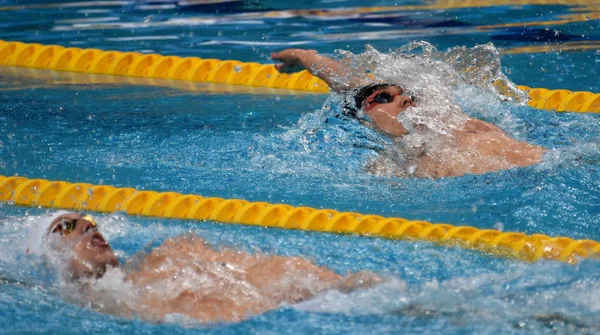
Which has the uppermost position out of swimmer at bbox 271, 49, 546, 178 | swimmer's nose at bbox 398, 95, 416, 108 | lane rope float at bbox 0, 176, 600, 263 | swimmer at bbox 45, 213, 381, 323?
swimmer's nose at bbox 398, 95, 416, 108

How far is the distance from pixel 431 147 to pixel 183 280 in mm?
1752

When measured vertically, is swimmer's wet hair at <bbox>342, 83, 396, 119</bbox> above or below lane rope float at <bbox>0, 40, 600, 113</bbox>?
below

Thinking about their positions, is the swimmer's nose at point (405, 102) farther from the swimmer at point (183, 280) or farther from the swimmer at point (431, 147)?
the swimmer at point (183, 280)

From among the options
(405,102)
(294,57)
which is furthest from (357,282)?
(294,57)

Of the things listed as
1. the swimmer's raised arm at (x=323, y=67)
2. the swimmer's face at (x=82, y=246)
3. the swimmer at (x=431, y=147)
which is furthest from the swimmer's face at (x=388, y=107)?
the swimmer's face at (x=82, y=246)

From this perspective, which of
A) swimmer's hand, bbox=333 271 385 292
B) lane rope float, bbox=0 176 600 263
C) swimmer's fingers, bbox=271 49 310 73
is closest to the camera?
swimmer's hand, bbox=333 271 385 292

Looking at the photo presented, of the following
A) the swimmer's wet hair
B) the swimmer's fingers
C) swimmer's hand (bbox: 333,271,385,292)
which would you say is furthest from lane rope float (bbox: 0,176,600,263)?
the swimmer's fingers

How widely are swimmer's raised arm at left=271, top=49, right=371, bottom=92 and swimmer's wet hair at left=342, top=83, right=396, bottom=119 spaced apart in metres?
0.26

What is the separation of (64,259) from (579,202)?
80.0 inches

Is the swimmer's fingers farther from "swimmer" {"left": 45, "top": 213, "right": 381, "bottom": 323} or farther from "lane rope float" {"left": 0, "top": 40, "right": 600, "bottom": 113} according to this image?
"swimmer" {"left": 45, "top": 213, "right": 381, "bottom": 323}

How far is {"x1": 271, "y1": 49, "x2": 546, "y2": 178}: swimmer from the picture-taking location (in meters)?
4.19

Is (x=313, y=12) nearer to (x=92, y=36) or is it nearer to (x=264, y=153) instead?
(x=92, y=36)

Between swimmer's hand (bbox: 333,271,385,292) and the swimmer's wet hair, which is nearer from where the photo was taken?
swimmer's hand (bbox: 333,271,385,292)

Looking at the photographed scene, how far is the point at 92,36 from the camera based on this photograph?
757cm
